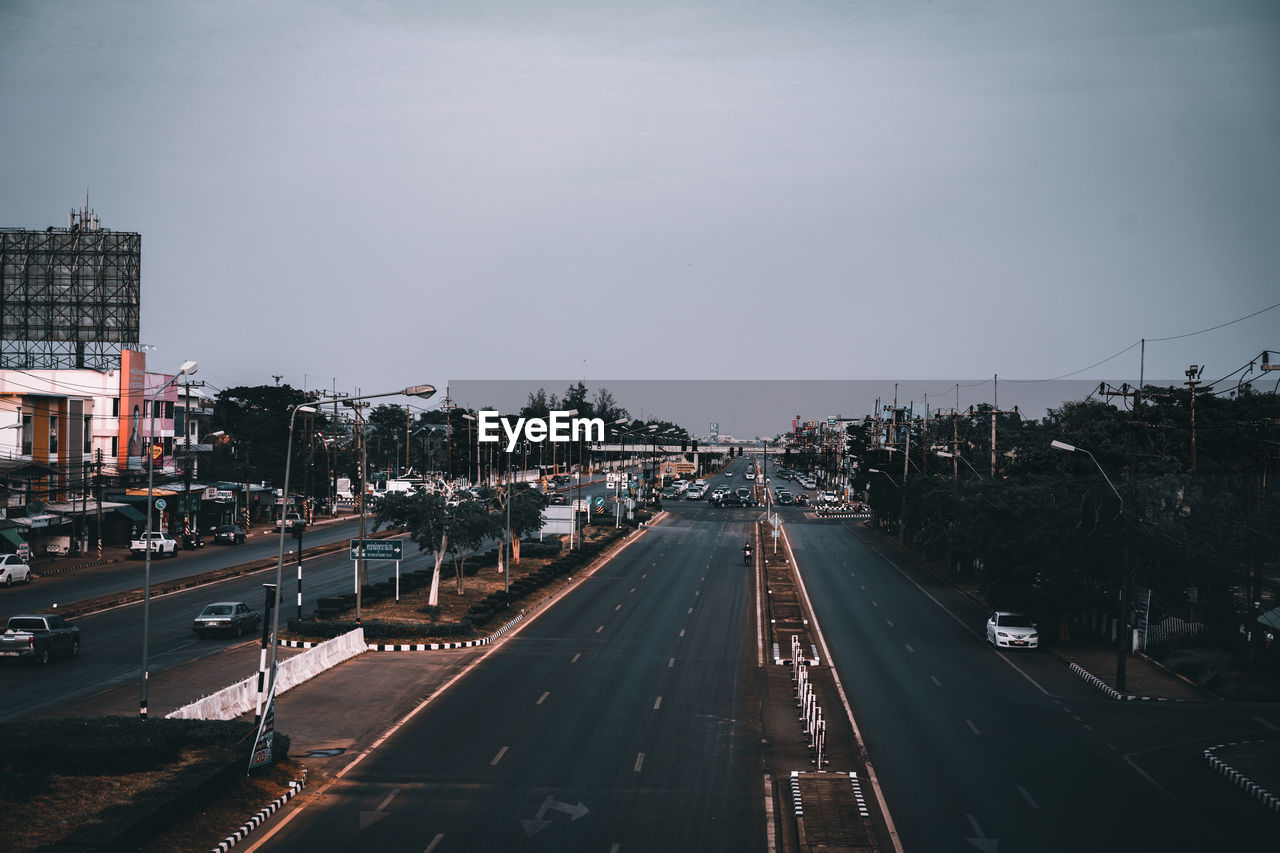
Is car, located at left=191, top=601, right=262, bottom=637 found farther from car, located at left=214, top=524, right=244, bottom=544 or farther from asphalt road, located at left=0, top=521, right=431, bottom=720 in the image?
car, located at left=214, top=524, right=244, bottom=544

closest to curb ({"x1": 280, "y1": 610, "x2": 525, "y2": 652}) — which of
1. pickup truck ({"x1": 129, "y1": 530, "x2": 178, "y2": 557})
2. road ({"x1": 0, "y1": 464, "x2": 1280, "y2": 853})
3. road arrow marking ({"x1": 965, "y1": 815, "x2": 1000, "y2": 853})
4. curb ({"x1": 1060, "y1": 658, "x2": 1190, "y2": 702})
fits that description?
road ({"x1": 0, "y1": 464, "x2": 1280, "y2": 853})

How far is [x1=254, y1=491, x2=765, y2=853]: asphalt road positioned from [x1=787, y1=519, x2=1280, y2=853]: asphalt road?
3.85 m

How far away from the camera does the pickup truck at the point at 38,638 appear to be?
118 ft

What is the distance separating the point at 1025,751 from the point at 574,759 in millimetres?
11484

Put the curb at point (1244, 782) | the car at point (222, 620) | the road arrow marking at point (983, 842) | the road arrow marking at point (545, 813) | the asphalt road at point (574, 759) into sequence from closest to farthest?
the road arrow marking at point (983, 842) < the asphalt road at point (574, 759) < the road arrow marking at point (545, 813) < the curb at point (1244, 782) < the car at point (222, 620)

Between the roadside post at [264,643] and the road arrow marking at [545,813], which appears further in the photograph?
the roadside post at [264,643]

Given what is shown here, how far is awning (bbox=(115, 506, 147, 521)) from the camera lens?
74.3m

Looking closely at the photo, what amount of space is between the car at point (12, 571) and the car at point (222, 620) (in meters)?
17.5

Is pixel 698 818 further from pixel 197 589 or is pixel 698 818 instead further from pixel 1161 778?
pixel 197 589

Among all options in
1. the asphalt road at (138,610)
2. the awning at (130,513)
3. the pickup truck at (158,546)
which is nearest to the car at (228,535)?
the asphalt road at (138,610)

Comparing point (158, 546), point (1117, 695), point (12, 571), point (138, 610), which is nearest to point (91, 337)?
point (158, 546)

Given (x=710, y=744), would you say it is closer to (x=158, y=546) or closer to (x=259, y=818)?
(x=259, y=818)

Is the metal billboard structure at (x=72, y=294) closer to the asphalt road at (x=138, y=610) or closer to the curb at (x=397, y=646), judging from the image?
the asphalt road at (x=138, y=610)

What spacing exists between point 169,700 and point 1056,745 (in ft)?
82.2
